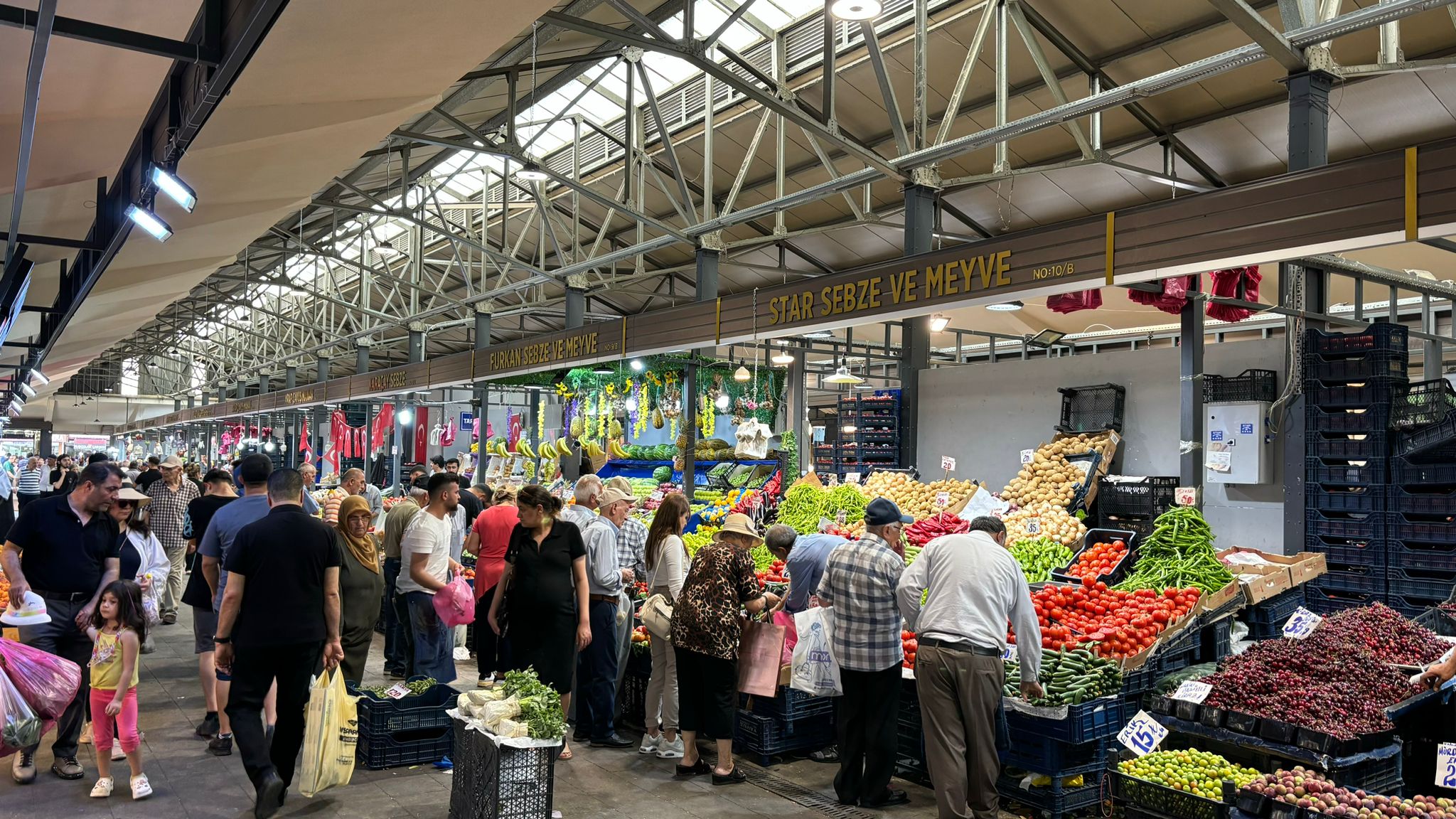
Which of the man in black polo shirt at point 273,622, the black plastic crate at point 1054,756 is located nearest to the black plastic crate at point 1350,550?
the black plastic crate at point 1054,756

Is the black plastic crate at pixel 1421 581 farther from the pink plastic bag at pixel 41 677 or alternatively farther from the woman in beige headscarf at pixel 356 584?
the pink plastic bag at pixel 41 677

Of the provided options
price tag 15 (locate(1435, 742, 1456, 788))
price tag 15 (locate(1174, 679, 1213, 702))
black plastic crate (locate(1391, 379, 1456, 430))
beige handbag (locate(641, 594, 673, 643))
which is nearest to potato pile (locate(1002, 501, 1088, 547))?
black plastic crate (locate(1391, 379, 1456, 430))

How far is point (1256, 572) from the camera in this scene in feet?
21.5

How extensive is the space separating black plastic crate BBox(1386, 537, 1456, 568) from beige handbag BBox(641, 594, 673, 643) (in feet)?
18.4

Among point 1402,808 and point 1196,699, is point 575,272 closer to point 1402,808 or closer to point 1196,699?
point 1196,699

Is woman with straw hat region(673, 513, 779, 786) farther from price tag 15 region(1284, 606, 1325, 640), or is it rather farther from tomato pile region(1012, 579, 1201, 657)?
price tag 15 region(1284, 606, 1325, 640)

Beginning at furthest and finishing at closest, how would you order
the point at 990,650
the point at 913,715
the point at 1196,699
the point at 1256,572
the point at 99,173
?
the point at 99,173 < the point at 1256,572 < the point at 913,715 < the point at 1196,699 < the point at 990,650

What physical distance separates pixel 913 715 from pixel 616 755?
1.67 metres

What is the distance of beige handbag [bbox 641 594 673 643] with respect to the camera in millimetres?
5473

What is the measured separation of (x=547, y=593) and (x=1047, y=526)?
15.5ft

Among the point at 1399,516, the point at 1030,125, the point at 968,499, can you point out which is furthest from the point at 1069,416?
the point at 1030,125

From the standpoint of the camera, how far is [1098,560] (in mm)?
6898

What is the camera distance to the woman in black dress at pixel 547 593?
501 centimetres

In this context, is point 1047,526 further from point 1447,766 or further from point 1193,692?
point 1447,766
